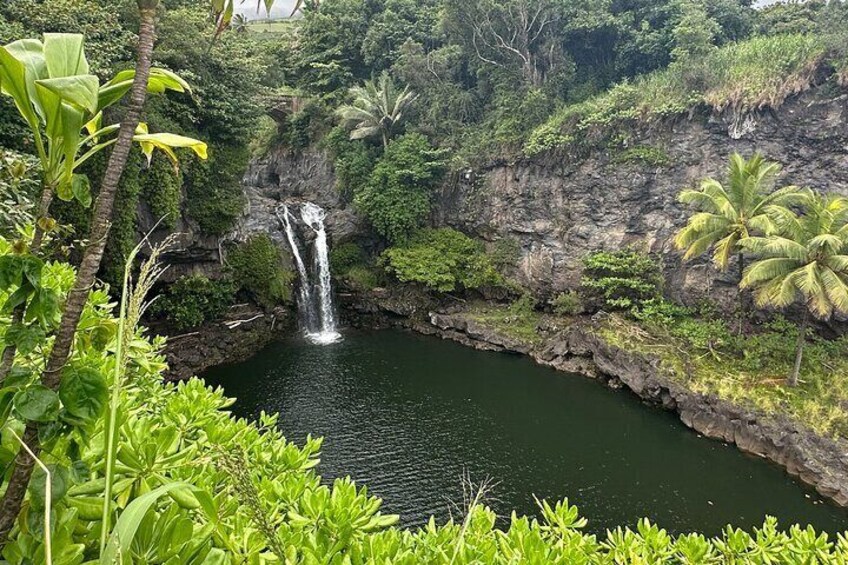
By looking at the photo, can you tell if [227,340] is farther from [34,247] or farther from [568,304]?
[34,247]

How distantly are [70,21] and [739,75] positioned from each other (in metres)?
18.0

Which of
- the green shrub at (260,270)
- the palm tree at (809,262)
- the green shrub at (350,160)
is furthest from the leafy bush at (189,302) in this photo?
the palm tree at (809,262)

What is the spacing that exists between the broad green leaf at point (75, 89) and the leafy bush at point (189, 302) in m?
14.5

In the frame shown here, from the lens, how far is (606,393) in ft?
43.6

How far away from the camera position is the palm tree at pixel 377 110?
64.3 ft

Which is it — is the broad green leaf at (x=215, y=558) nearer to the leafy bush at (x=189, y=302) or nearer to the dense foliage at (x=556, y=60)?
the leafy bush at (x=189, y=302)

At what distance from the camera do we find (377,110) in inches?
778

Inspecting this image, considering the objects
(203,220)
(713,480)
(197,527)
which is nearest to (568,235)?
(713,480)

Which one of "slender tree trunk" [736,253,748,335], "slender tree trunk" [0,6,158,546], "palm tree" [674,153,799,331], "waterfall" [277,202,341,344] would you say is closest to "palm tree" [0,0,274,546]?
"slender tree trunk" [0,6,158,546]

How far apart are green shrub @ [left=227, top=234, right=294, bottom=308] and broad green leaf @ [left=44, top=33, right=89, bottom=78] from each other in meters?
15.6

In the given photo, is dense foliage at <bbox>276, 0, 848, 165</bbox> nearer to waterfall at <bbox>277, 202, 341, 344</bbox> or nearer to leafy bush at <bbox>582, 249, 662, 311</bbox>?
leafy bush at <bbox>582, 249, 662, 311</bbox>

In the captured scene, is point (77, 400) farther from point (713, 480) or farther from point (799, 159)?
point (799, 159)

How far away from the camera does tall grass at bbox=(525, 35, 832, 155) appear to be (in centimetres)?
1395

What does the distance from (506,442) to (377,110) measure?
47.7 ft
